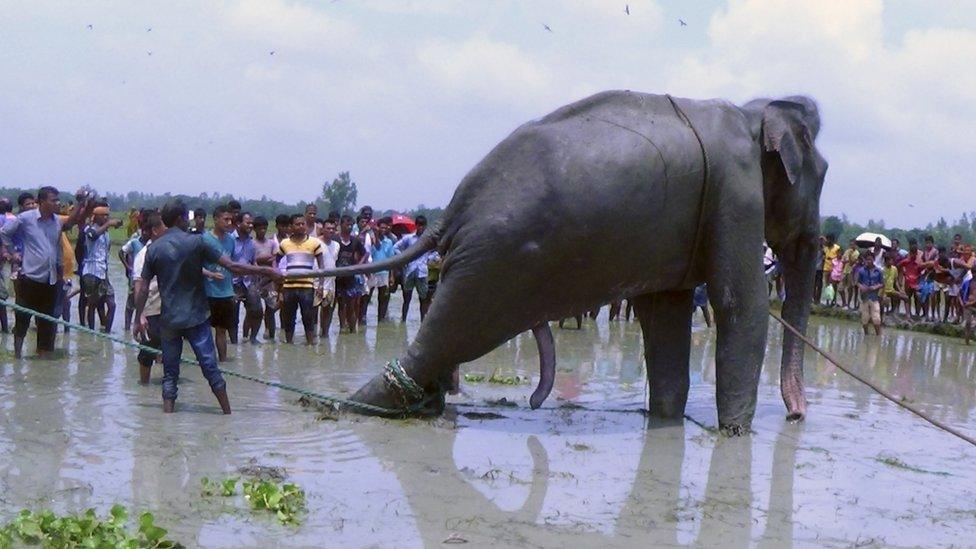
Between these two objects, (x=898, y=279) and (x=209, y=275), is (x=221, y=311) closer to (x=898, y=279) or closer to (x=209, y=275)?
(x=209, y=275)

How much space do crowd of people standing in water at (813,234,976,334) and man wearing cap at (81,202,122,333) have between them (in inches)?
451

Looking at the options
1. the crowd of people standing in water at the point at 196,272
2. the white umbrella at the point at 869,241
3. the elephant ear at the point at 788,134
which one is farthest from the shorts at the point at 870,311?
the elephant ear at the point at 788,134

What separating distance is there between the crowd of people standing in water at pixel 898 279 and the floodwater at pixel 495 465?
7.78m

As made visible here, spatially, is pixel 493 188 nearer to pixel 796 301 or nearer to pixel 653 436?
pixel 653 436

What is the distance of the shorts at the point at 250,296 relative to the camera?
1434 cm

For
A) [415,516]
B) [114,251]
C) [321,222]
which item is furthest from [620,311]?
[114,251]

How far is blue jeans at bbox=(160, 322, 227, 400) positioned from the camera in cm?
885

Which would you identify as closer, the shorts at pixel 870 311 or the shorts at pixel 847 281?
the shorts at pixel 870 311

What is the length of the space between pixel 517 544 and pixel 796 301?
513cm

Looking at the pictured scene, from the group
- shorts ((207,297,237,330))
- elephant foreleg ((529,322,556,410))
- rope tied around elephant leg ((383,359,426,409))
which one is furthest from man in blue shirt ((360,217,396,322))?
rope tied around elephant leg ((383,359,426,409))

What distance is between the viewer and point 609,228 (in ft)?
28.4

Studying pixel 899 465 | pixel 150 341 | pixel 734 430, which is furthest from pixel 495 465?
pixel 150 341

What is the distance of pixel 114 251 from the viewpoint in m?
36.8

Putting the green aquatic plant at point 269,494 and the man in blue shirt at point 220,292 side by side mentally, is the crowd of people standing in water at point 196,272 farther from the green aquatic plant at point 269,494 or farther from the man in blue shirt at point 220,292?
the green aquatic plant at point 269,494
